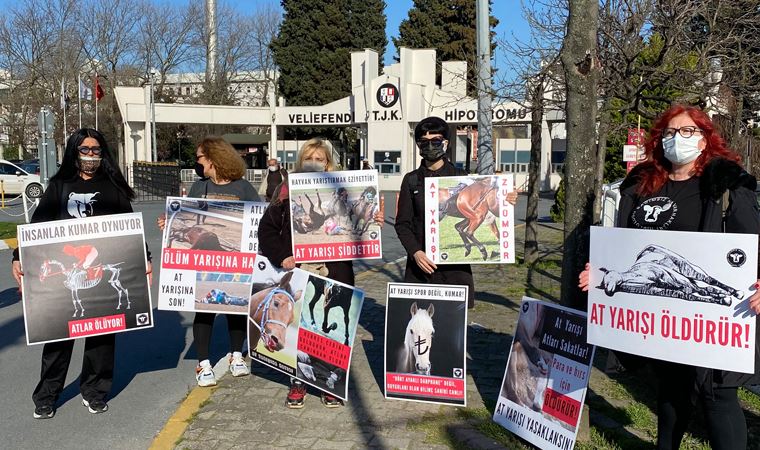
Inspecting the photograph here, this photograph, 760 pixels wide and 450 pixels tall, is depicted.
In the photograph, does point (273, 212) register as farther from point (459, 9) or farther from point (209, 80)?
point (209, 80)

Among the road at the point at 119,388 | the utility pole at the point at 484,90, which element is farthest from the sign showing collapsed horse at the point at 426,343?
the utility pole at the point at 484,90

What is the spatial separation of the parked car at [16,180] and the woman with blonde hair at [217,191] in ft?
88.0

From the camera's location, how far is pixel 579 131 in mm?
4504

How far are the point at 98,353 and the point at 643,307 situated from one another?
3.67 m

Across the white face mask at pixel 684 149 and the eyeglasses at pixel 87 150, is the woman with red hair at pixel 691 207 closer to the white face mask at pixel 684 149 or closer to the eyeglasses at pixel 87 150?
the white face mask at pixel 684 149

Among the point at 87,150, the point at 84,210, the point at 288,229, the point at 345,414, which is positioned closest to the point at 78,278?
the point at 84,210

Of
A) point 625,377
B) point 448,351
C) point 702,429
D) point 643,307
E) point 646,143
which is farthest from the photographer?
point 625,377

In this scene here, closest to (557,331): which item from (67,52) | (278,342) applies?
(278,342)

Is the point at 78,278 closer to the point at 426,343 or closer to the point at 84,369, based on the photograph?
the point at 84,369

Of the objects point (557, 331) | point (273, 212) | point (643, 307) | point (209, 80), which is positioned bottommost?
point (557, 331)

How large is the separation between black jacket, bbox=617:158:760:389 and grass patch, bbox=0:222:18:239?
15.7 meters

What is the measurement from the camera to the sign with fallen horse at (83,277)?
15.0 ft

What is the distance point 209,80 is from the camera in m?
61.3

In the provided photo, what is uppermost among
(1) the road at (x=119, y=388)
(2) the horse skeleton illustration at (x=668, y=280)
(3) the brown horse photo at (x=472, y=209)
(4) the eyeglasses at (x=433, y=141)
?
(4) the eyeglasses at (x=433, y=141)
